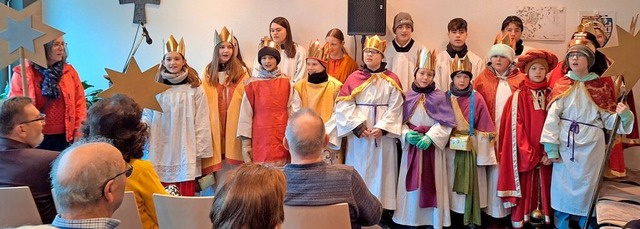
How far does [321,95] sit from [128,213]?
92.8 inches

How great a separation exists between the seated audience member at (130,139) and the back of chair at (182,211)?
0.15 metres

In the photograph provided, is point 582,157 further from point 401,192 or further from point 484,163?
point 401,192

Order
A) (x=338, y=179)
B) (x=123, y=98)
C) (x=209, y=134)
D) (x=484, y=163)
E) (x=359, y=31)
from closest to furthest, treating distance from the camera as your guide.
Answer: (x=338, y=179), (x=123, y=98), (x=484, y=163), (x=209, y=134), (x=359, y=31)

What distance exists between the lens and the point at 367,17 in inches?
184

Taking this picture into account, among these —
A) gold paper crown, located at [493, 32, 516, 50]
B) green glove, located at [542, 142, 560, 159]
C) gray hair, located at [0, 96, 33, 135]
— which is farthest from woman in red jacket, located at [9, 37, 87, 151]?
green glove, located at [542, 142, 560, 159]

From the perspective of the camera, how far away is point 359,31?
4695 millimetres

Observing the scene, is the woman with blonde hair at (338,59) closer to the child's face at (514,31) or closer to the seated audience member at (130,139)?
the child's face at (514,31)

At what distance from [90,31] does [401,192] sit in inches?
134

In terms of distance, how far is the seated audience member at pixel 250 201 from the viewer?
1.48 m

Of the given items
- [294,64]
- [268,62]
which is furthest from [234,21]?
[268,62]

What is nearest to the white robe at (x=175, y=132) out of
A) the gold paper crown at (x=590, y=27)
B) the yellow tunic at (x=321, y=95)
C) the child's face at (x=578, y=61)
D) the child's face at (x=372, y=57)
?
the yellow tunic at (x=321, y=95)

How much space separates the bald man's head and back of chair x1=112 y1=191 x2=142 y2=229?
0.51 metres

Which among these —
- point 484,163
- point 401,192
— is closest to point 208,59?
point 401,192

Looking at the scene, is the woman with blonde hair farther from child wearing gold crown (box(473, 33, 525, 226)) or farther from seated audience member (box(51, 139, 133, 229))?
seated audience member (box(51, 139, 133, 229))
